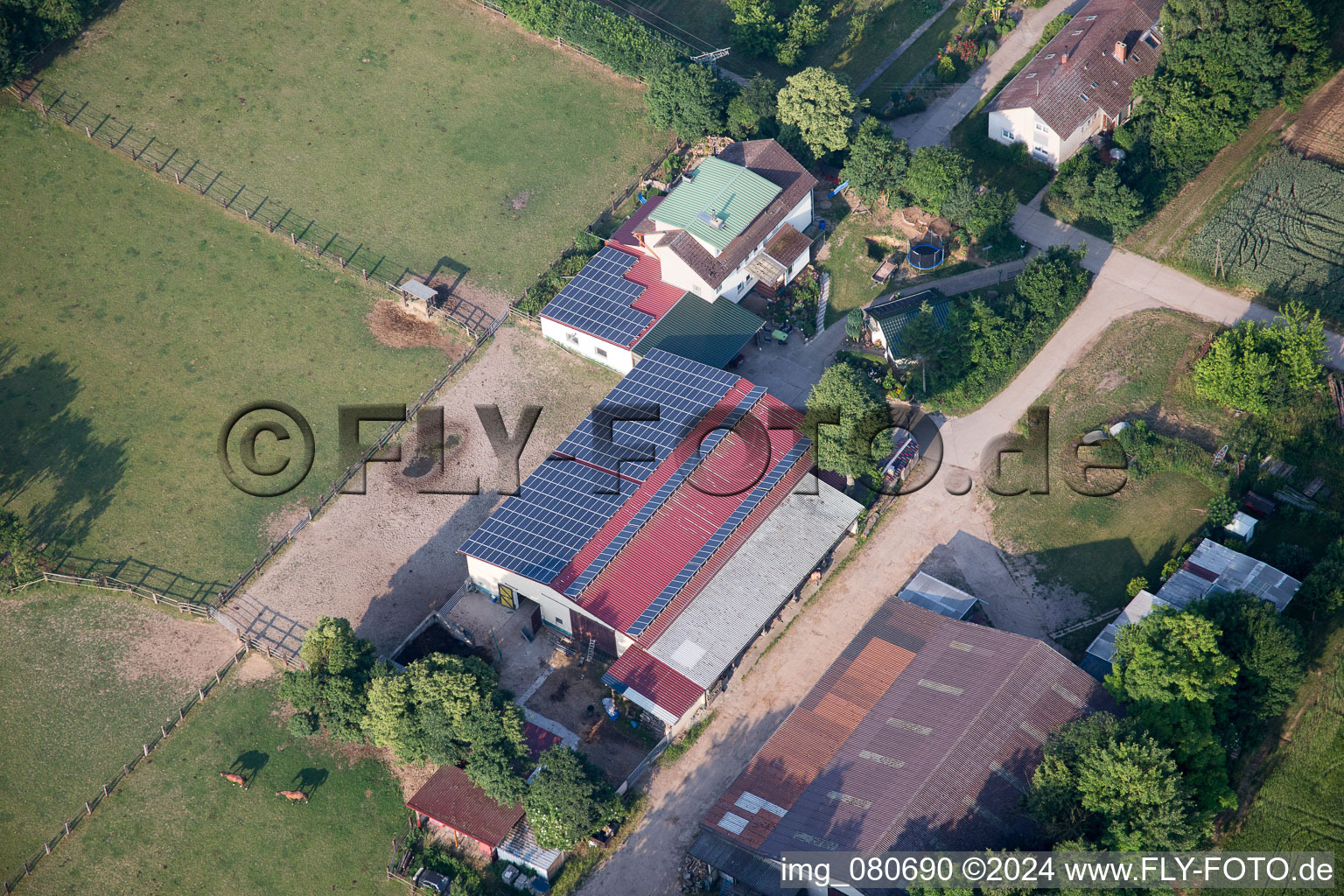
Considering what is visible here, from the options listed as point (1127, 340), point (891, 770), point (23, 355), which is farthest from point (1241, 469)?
point (23, 355)

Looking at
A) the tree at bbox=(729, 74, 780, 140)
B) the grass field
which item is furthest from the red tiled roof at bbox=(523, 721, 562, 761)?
the tree at bbox=(729, 74, 780, 140)

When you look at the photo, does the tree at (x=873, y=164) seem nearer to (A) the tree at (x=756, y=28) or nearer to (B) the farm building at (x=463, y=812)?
(A) the tree at (x=756, y=28)

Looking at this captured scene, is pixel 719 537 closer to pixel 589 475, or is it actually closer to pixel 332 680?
pixel 589 475

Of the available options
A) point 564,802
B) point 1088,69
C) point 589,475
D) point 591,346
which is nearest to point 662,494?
point 589,475

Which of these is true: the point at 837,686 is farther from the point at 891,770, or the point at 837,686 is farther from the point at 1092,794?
the point at 1092,794

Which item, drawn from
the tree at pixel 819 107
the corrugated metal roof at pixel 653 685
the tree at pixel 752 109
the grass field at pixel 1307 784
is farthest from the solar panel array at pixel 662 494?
the grass field at pixel 1307 784

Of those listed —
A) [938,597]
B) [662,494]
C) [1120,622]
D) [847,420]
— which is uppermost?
[847,420]
